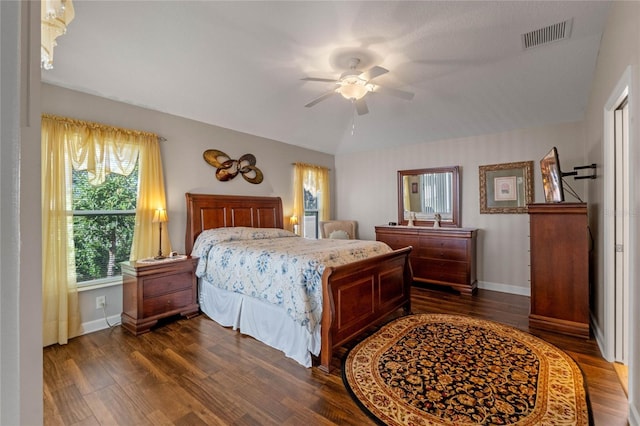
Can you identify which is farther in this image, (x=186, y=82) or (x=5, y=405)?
(x=186, y=82)

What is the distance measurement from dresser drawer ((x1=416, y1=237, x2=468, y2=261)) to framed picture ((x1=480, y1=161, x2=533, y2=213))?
2.42 ft

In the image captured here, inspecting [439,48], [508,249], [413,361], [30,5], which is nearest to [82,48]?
Answer: [30,5]

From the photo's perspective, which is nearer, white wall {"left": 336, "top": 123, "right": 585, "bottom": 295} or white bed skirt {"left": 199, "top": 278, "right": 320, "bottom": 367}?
white bed skirt {"left": 199, "top": 278, "right": 320, "bottom": 367}

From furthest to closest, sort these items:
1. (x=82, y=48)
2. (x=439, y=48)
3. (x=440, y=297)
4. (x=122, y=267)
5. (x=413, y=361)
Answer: (x=440, y=297) < (x=122, y=267) < (x=439, y=48) < (x=82, y=48) < (x=413, y=361)

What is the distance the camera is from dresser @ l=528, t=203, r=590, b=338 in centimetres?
310

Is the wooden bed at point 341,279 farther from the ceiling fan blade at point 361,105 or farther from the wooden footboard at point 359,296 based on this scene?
the ceiling fan blade at point 361,105

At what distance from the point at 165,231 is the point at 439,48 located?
3863mm

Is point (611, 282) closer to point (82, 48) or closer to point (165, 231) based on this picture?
point (165, 231)

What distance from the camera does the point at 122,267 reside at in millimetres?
3467

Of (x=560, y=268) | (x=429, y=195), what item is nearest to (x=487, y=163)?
(x=429, y=195)

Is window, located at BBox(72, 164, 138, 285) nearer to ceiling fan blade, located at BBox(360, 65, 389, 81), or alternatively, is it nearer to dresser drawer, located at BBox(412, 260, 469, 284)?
ceiling fan blade, located at BBox(360, 65, 389, 81)

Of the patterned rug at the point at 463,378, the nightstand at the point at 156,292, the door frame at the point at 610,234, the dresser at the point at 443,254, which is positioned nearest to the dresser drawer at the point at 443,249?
the dresser at the point at 443,254

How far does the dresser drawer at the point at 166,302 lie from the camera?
330 cm

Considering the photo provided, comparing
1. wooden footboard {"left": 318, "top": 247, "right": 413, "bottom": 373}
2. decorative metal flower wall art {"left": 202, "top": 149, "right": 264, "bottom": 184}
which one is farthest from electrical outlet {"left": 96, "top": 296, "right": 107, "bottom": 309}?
wooden footboard {"left": 318, "top": 247, "right": 413, "bottom": 373}
